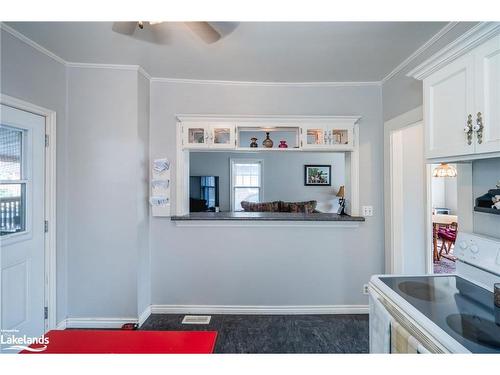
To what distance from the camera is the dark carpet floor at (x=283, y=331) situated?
7.28ft

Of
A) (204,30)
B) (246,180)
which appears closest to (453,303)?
(204,30)

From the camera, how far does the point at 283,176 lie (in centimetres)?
695

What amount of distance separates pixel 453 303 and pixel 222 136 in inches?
90.1

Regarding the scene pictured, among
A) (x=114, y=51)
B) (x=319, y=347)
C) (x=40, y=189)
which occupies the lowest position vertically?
(x=319, y=347)

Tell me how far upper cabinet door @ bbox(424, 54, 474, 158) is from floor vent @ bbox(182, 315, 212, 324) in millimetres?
2437

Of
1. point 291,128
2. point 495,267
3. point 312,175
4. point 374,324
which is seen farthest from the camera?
point 312,175

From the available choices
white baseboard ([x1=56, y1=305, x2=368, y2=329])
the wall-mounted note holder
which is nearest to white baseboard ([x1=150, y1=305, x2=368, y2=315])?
white baseboard ([x1=56, y1=305, x2=368, y2=329])

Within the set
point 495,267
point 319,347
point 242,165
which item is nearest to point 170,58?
point 495,267

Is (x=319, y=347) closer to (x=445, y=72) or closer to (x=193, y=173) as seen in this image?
(x=445, y=72)

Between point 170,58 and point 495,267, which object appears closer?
point 495,267

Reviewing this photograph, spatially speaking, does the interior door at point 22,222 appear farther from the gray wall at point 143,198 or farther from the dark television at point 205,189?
the dark television at point 205,189

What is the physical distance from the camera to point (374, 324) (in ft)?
4.83

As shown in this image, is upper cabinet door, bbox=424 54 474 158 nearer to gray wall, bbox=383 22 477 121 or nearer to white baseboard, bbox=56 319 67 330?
gray wall, bbox=383 22 477 121

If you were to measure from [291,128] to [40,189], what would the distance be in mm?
2401
